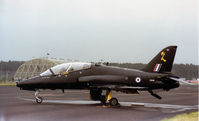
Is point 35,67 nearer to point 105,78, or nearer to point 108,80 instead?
point 105,78

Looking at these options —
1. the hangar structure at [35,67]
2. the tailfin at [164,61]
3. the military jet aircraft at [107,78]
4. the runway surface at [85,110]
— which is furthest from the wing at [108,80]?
the hangar structure at [35,67]

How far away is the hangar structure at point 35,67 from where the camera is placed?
66688mm

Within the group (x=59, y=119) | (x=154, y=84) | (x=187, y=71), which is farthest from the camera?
(x=187, y=71)

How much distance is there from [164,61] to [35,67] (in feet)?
181

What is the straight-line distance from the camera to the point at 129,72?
612 inches

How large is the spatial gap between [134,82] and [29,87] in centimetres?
597

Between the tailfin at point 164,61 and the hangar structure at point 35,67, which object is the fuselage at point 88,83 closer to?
the tailfin at point 164,61

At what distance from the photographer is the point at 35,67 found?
67.4m

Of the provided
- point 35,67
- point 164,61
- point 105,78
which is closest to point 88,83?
point 105,78

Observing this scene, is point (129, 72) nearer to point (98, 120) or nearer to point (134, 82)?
point (134, 82)

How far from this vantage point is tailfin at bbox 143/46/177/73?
1576 centimetres

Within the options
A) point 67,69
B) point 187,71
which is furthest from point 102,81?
point 187,71

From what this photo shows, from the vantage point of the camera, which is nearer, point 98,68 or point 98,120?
point 98,120

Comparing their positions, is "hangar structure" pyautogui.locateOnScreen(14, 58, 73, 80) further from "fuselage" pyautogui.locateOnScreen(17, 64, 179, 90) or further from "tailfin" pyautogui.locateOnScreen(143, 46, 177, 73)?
"tailfin" pyautogui.locateOnScreen(143, 46, 177, 73)
